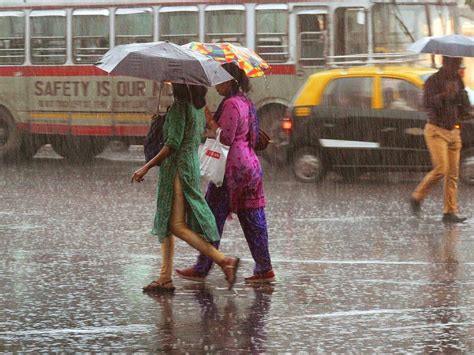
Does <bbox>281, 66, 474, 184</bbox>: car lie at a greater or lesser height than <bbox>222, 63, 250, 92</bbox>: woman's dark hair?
lesser

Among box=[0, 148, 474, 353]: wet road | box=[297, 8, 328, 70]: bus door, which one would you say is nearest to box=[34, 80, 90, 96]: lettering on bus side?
box=[297, 8, 328, 70]: bus door

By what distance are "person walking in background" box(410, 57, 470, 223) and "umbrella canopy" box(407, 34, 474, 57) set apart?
0.22m

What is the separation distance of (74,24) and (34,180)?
18.4ft

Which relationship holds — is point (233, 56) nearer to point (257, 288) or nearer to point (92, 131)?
point (257, 288)

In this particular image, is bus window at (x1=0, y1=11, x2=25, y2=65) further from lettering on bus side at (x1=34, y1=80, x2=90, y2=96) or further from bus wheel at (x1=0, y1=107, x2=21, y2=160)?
bus wheel at (x1=0, y1=107, x2=21, y2=160)

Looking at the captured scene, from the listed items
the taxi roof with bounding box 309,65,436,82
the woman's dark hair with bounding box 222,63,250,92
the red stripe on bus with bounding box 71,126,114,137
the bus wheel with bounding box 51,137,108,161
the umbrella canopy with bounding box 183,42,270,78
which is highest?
the umbrella canopy with bounding box 183,42,270,78

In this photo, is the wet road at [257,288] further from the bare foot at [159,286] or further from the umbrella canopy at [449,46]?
the umbrella canopy at [449,46]

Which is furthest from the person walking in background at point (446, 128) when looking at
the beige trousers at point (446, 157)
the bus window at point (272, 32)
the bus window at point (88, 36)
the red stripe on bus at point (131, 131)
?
the bus window at point (88, 36)

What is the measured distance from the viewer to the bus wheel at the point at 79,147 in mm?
23938

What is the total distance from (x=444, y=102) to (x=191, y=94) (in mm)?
5017

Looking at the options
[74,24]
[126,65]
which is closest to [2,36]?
[74,24]

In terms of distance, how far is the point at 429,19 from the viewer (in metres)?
21.6

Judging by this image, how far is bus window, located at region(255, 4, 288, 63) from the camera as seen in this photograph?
22.3 meters

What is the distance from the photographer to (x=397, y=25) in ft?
70.6
